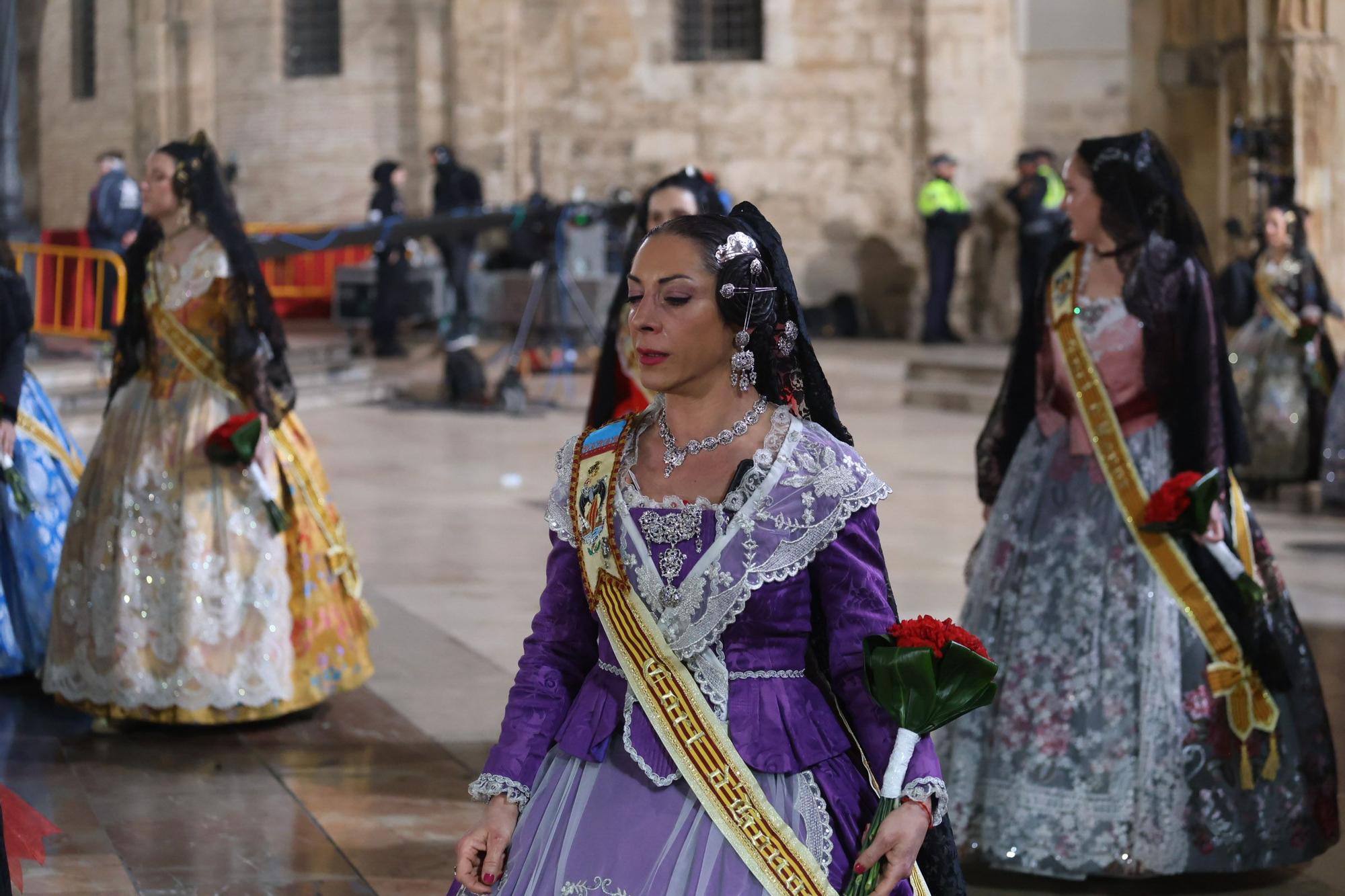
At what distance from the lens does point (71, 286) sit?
49.6 ft

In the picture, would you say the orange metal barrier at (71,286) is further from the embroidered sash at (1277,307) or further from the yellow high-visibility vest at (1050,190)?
the embroidered sash at (1277,307)

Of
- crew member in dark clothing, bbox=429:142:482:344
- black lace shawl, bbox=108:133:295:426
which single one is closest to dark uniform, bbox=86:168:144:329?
crew member in dark clothing, bbox=429:142:482:344

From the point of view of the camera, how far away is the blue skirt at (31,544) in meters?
5.95

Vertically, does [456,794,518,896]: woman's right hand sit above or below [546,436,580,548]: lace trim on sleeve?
below

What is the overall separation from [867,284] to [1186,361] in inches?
609

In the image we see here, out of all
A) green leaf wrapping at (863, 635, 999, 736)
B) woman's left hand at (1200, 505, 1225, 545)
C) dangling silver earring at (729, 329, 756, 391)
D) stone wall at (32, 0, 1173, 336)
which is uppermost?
stone wall at (32, 0, 1173, 336)

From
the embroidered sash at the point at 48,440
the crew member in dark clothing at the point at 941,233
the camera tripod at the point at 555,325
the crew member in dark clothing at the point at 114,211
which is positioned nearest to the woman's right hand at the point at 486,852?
the embroidered sash at the point at 48,440

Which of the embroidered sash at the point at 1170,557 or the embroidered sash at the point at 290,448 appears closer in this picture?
the embroidered sash at the point at 1170,557

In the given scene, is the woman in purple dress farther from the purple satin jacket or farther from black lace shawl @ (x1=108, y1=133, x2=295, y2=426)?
black lace shawl @ (x1=108, y1=133, x2=295, y2=426)

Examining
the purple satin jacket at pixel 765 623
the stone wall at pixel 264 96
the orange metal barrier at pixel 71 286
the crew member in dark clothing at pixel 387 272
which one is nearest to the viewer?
the purple satin jacket at pixel 765 623

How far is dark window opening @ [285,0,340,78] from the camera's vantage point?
70.7 feet

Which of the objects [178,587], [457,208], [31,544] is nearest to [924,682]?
[178,587]

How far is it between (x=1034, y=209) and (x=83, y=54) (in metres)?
12.7

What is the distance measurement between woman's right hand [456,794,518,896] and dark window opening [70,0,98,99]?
21.8 m
